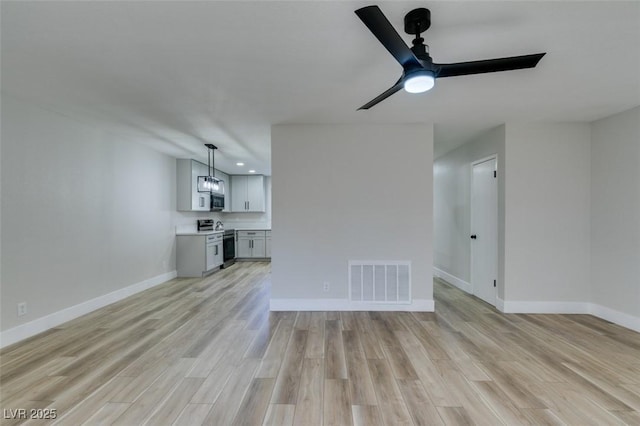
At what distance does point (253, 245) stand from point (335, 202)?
451 cm

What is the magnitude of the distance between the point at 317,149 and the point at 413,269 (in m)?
2.06

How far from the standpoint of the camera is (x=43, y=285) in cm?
307

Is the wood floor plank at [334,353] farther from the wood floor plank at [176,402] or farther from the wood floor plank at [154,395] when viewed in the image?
the wood floor plank at [154,395]

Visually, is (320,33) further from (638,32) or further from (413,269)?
(413,269)

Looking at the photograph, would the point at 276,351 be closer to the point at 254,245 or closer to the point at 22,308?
the point at 22,308

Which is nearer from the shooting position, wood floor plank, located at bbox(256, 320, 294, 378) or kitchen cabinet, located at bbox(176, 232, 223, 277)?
wood floor plank, located at bbox(256, 320, 294, 378)

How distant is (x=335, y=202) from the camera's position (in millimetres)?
3707

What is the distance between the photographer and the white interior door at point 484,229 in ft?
12.7

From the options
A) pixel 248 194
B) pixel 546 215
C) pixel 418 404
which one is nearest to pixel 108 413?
pixel 418 404

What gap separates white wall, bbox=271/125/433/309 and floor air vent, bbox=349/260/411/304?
0.09 meters

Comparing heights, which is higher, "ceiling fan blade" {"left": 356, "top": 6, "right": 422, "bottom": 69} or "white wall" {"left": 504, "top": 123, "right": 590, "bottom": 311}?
"ceiling fan blade" {"left": 356, "top": 6, "right": 422, "bottom": 69}

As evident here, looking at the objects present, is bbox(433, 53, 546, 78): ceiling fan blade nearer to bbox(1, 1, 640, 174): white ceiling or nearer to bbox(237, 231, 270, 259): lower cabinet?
bbox(1, 1, 640, 174): white ceiling

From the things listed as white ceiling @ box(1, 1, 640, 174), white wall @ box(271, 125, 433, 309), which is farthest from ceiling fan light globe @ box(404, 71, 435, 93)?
white wall @ box(271, 125, 433, 309)

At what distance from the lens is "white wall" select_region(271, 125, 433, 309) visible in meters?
3.68
